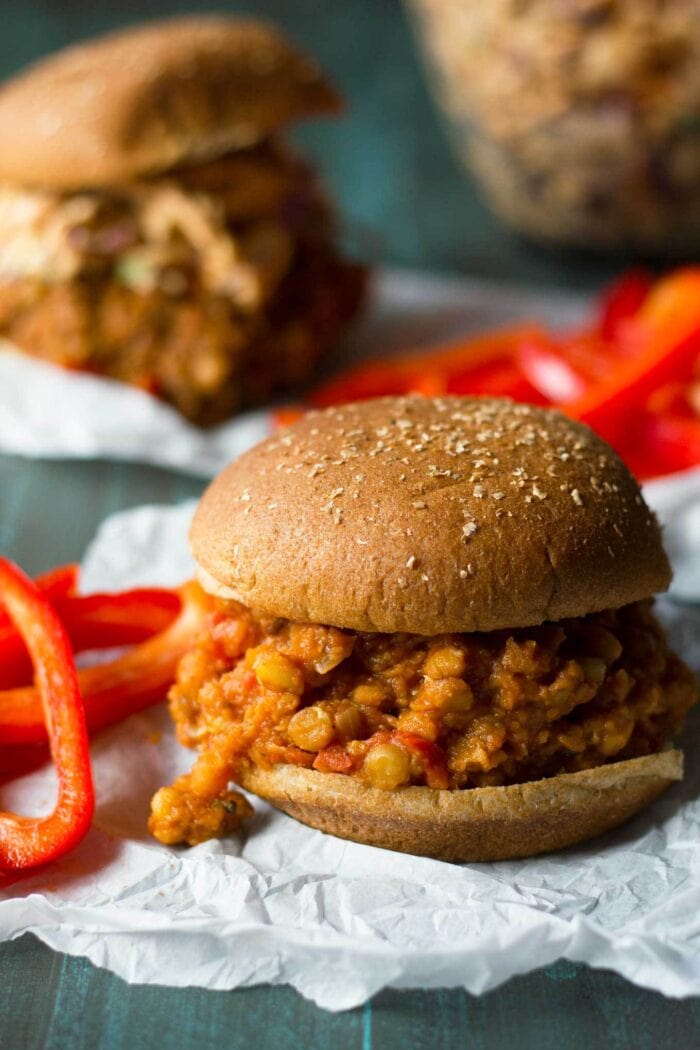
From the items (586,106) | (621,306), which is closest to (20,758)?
(621,306)

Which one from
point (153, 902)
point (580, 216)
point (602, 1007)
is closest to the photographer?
point (602, 1007)

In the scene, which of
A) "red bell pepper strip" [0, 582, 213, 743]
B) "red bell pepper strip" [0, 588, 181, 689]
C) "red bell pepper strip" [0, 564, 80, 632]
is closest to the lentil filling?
"red bell pepper strip" [0, 582, 213, 743]

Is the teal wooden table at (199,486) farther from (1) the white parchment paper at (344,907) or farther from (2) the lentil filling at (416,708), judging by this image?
(2) the lentil filling at (416,708)

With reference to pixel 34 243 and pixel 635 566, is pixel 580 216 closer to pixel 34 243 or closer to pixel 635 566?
pixel 34 243

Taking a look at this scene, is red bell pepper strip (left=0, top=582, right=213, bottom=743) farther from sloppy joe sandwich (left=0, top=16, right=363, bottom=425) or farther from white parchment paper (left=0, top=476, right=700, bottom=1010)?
sloppy joe sandwich (left=0, top=16, right=363, bottom=425)

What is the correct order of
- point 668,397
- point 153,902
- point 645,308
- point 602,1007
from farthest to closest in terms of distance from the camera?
1. point 645,308
2. point 668,397
3. point 153,902
4. point 602,1007

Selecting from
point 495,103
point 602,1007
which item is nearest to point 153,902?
point 602,1007

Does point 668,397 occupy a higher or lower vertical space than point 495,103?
lower

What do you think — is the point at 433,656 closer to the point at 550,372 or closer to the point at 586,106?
the point at 550,372
